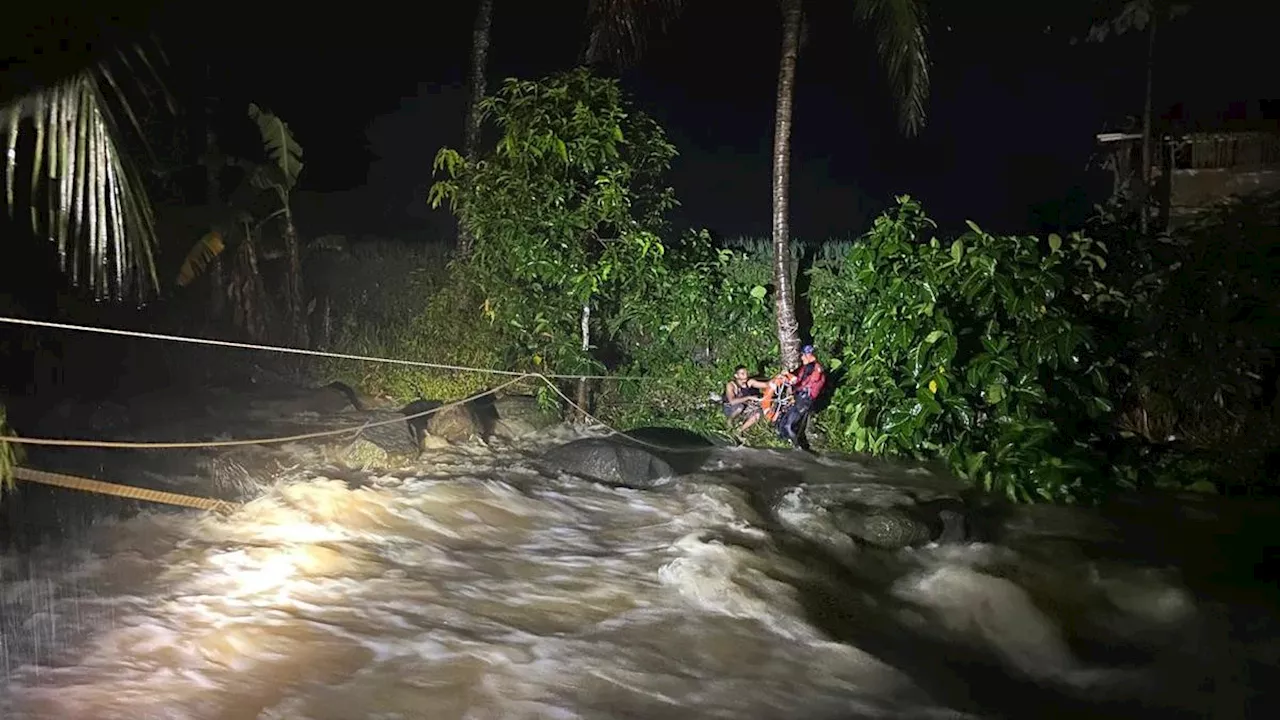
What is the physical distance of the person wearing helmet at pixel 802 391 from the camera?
1162 cm

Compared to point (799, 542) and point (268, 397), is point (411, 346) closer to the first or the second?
point (268, 397)

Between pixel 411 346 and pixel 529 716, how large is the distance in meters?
8.75

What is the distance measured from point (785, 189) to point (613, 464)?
12.6 ft

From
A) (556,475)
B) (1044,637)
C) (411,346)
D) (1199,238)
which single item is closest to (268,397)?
(411,346)

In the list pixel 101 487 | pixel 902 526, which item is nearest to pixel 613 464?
pixel 902 526

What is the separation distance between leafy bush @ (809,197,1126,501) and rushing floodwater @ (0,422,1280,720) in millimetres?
1716

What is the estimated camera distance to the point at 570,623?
6.71 meters

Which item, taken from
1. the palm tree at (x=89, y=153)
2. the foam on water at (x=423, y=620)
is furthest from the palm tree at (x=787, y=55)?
the palm tree at (x=89, y=153)

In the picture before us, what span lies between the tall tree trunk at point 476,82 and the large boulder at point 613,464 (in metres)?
4.04

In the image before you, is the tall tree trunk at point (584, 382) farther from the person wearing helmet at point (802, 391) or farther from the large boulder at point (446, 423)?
the person wearing helmet at point (802, 391)

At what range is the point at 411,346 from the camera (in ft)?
44.5

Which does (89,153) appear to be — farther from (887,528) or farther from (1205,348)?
(1205,348)

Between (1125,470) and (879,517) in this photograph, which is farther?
(1125,470)

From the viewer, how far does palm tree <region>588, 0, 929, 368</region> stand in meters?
10.8
